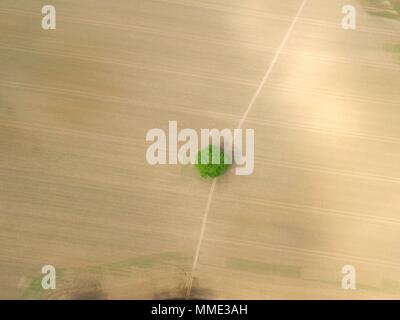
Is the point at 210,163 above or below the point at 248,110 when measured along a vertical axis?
below

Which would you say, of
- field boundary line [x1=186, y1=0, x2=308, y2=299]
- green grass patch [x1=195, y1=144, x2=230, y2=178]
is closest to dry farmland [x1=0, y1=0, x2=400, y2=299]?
field boundary line [x1=186, y1=0, x2=308, y2=299]

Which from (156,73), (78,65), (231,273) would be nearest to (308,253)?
(231,273)

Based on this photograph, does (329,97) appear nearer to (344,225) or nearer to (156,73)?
(344,225)

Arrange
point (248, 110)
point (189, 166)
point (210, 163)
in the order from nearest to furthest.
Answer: point (210, 163) → point (189, 166) → point (248, 110)

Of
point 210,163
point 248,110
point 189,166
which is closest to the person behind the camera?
point 210,163

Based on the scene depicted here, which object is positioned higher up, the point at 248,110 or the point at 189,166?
the point at 248,110

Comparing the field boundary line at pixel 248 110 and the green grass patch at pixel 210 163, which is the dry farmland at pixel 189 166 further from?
the green grass patch at pixel 210 163

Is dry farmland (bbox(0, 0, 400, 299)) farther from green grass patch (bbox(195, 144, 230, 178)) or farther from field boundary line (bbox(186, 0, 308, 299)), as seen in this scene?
green grass patch (bbox(195, 144, 230, 178))

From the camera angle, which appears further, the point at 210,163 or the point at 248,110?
the point at 248,110

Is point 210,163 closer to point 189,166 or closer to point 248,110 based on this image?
point 189,166

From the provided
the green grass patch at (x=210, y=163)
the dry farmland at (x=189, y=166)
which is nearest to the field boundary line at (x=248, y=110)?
the dry farmland at (x=189, y=166)

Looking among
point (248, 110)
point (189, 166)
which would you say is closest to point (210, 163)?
point (189, 166)
